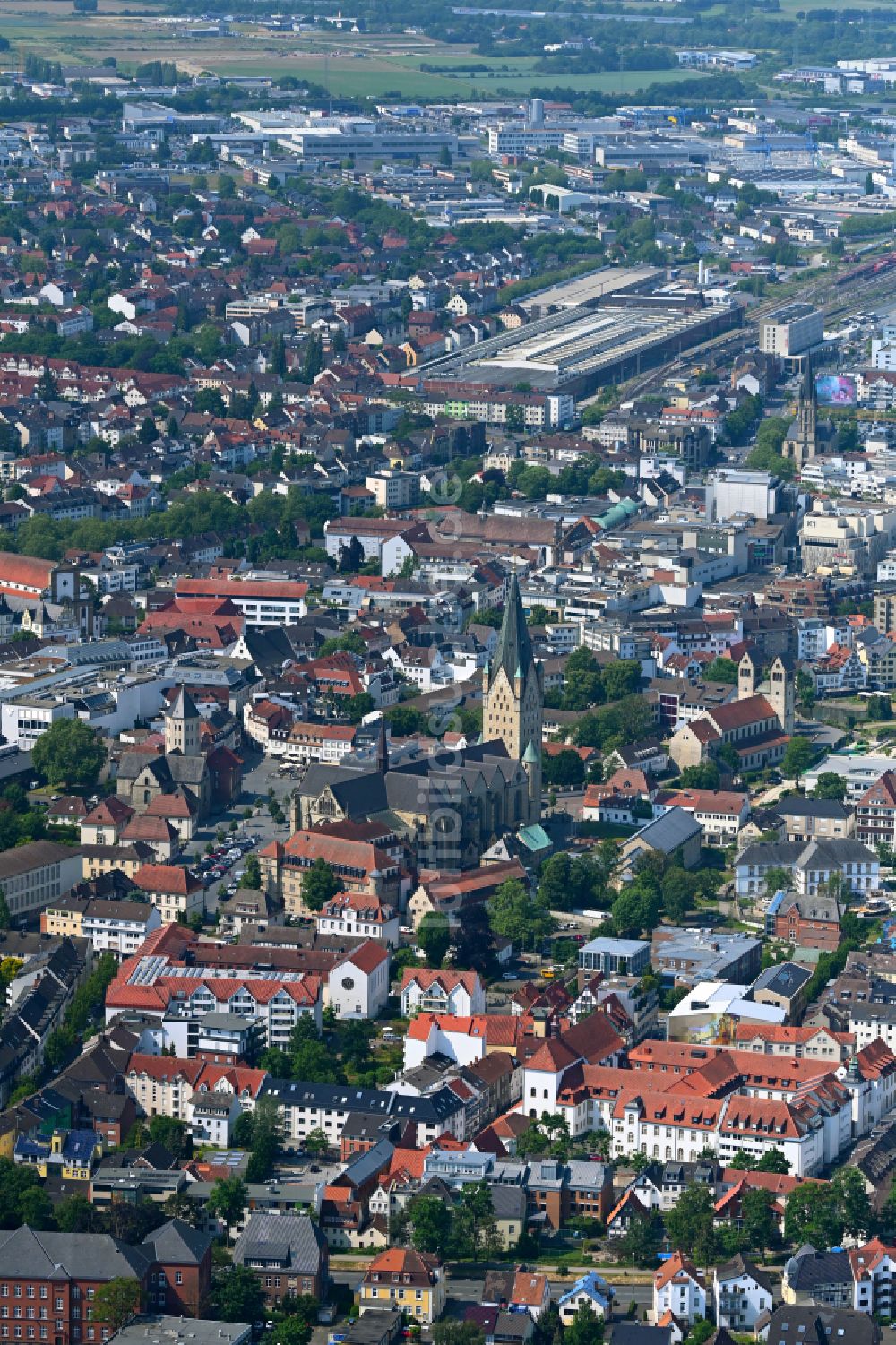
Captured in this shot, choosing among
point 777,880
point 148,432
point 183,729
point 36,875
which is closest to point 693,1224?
point 777,880

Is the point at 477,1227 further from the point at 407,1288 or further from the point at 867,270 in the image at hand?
the point at 867,270

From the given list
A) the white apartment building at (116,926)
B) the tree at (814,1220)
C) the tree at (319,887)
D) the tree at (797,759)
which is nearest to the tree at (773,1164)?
the tree at (814,1220)

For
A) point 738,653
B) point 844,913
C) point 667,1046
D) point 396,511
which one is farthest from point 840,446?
point 667,1046

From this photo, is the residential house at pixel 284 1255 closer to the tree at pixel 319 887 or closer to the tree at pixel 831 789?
the tree at pixel 319 887

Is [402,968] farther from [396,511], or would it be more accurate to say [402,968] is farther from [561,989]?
[396,511]

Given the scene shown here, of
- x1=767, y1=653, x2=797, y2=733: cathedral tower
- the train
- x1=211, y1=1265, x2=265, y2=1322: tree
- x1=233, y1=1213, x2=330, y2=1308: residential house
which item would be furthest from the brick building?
the train
